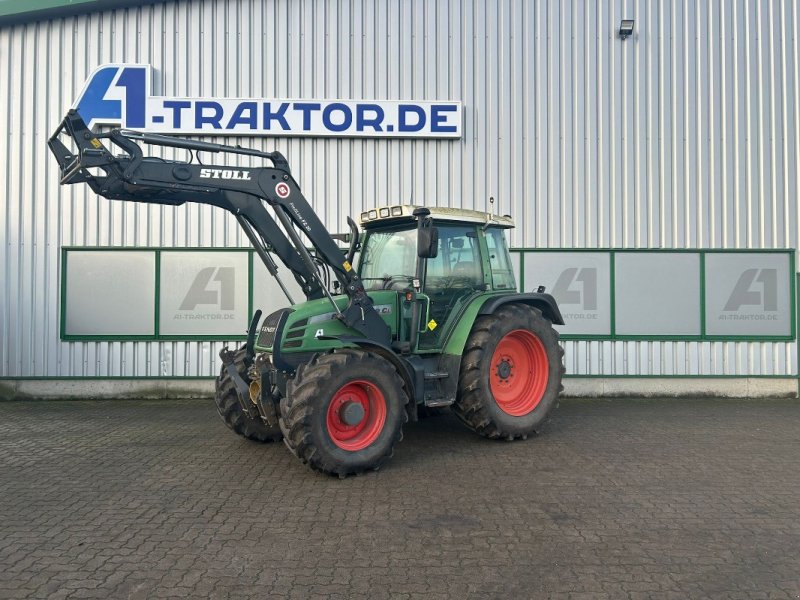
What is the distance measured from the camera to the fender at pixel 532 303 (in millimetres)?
6793

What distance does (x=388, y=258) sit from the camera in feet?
22.7

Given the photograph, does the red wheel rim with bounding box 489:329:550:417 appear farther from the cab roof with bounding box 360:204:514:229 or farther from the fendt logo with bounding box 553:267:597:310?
the fendt logo with bounding box 553:267:597:310

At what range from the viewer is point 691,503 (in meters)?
4.96

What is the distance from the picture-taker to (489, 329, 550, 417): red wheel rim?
7.18m

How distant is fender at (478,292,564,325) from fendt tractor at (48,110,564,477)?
0.02 metres

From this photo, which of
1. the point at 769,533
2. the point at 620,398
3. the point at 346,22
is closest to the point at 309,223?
the point at 769,533

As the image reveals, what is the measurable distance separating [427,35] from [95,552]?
9.26 meters

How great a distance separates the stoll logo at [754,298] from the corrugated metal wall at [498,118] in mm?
509

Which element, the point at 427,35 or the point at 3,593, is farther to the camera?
the point at 427,35

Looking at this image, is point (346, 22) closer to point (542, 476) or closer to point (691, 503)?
point (542, 476)

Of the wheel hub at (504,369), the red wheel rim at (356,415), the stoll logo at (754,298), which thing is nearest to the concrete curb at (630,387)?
the stoll logo at (754,298)

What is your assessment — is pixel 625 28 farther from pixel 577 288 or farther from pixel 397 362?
pixel 397 362

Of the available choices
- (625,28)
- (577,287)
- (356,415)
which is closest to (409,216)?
(356,415)

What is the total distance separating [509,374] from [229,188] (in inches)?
149
